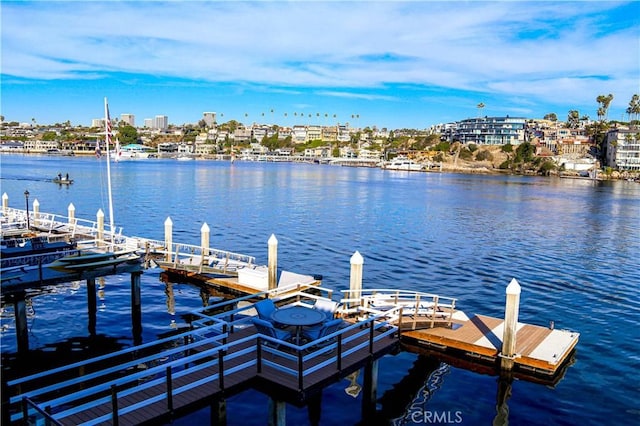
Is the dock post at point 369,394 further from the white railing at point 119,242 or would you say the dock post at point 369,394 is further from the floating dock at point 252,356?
the white railing at point 119,242

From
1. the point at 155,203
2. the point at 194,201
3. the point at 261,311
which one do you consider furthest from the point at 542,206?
the point at 261,311

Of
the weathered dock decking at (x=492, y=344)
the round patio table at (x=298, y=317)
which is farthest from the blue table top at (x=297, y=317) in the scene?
the weathered dock decking at (x=492, y=344)

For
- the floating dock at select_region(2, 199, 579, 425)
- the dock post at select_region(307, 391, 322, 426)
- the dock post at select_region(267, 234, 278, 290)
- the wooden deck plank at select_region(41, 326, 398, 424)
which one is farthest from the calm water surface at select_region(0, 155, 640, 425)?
the dock post at select_region(267, 234, 278, 290)

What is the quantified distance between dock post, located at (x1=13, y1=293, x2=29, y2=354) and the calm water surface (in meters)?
0.84

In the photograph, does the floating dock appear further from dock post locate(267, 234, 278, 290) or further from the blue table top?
the blue table top

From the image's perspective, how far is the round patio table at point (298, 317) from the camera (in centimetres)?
1373

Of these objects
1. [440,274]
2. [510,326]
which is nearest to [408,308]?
[510,326]

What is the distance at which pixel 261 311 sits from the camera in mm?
15211

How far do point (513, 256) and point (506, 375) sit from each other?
25.2m

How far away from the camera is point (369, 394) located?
49.1 feet

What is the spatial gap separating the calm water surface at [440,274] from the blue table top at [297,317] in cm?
323

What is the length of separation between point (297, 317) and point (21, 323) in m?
11.1

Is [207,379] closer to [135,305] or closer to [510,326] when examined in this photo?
[510,326]

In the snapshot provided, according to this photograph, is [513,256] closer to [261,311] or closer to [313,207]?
[261,311]
